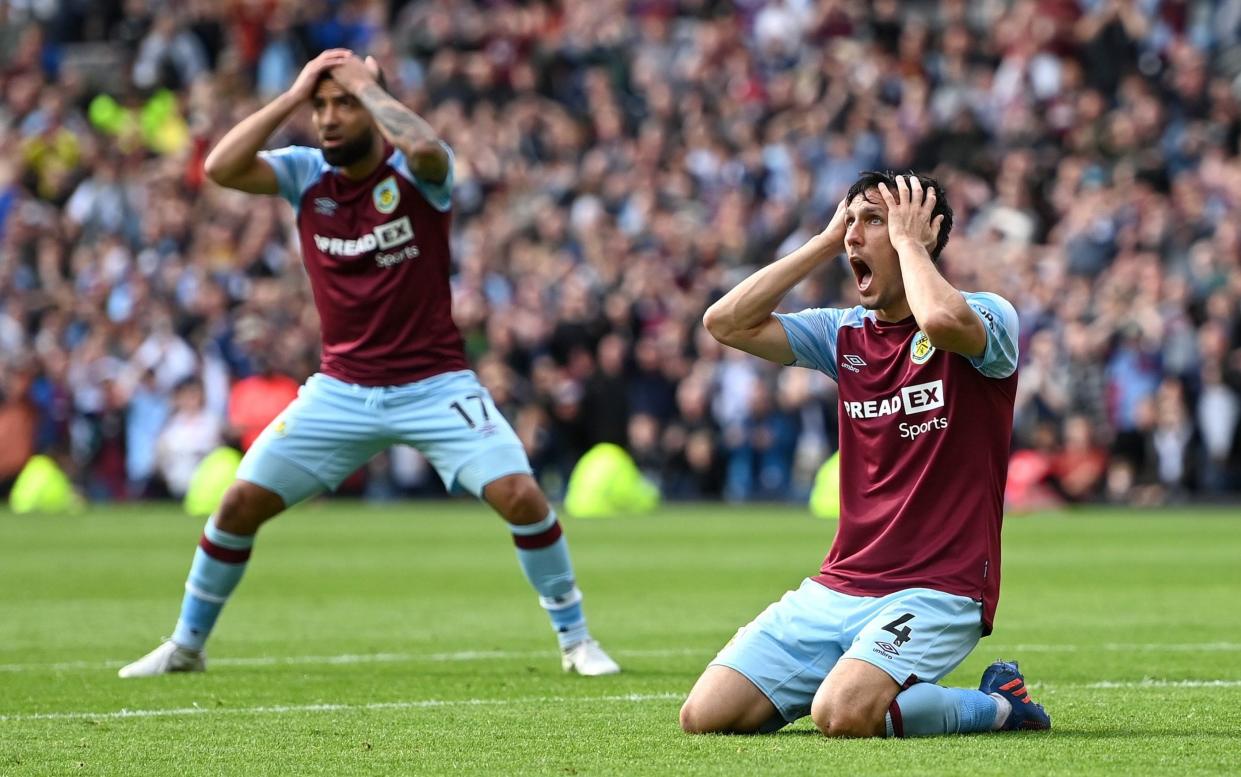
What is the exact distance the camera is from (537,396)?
1043 inches

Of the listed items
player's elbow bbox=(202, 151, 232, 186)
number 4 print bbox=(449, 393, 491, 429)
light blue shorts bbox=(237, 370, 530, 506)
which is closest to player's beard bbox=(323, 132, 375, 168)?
player's elbow bbox=(202, 151, 232, 186)

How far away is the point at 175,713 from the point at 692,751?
246 centimetres

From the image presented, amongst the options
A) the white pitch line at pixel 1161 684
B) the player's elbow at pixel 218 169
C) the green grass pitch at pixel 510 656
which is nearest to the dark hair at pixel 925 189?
the green grass pitch at pixel 510 656

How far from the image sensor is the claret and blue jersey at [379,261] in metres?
9.74

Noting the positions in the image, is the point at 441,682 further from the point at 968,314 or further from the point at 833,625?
the point at 968,314

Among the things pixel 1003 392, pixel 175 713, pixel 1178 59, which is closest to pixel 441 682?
pixel 175 713

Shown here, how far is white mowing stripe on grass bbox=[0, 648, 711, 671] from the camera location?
10219 millimetres

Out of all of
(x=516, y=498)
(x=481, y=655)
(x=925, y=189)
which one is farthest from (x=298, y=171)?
(x=925, y=189)

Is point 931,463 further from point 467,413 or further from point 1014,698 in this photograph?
point 467,413

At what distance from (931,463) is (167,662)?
4300 mm

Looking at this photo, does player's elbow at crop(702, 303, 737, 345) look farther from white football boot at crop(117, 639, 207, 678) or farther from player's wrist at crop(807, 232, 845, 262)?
white football boot at crop(117, 639, 207, 678)

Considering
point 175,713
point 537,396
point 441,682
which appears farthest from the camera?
point 537,396

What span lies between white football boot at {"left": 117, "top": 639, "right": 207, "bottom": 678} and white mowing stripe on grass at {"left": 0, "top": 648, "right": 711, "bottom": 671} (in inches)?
12.9

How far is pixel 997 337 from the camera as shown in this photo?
709cm
